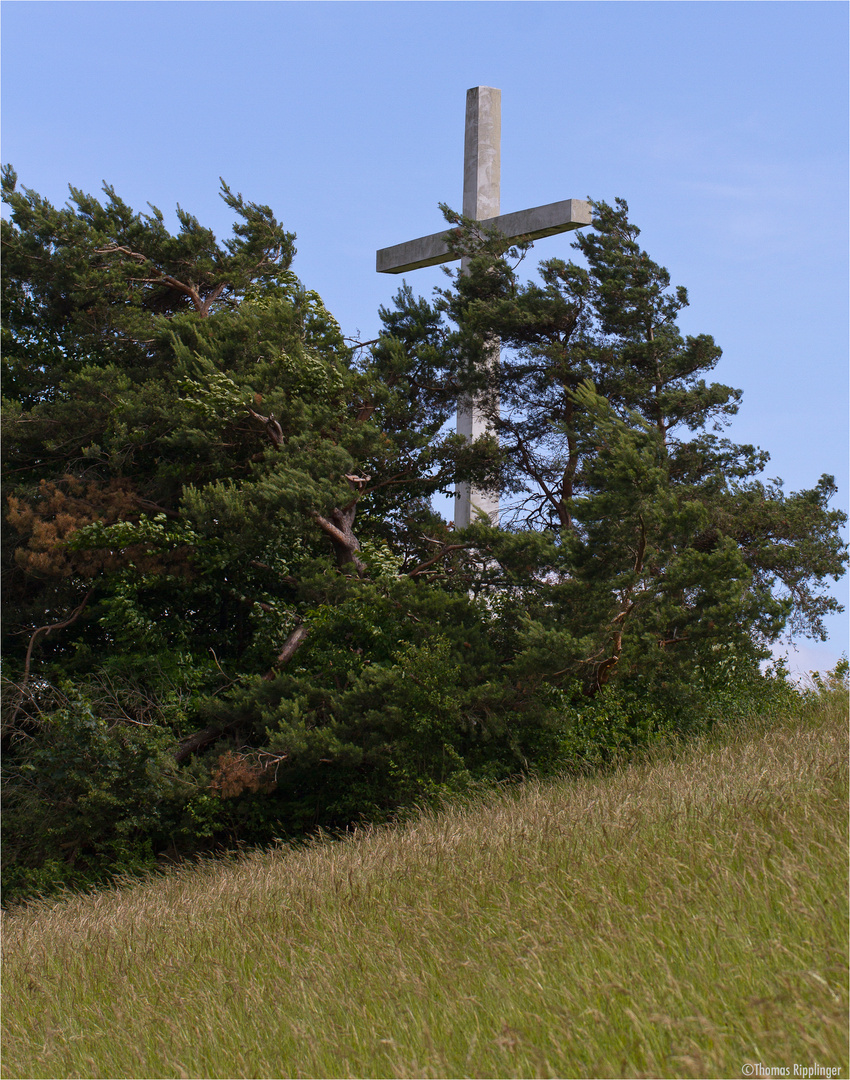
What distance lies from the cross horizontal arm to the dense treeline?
1.52ft

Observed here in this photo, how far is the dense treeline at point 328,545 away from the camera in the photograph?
12242 millimetres

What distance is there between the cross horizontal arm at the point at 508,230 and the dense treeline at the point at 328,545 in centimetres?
46

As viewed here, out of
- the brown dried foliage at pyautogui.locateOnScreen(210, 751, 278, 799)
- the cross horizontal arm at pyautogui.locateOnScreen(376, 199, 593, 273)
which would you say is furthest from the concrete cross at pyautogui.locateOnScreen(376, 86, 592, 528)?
the brown dried foliage at pyautogui.locateOnScreen(210, 751, 278, 799)

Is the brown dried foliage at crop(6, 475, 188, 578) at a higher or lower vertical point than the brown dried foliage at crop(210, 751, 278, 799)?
higher

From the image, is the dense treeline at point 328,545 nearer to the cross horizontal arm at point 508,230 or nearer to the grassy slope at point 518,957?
the cross horizontal arm at point 508,230

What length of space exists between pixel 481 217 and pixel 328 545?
5538mm

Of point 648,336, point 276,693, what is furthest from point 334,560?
point 648,336

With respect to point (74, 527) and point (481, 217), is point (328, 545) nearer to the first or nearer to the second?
point (74, 527)

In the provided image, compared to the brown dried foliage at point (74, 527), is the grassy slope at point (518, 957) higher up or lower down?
lower down

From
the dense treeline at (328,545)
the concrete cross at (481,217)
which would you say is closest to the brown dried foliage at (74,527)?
the dense treeline at (328,545)

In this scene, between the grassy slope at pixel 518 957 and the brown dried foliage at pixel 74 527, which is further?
the brown dried foliage at pixel 74 527

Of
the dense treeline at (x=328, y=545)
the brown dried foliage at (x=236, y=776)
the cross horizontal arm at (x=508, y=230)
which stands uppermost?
the cross horizontal arm at (x=508, y=230)

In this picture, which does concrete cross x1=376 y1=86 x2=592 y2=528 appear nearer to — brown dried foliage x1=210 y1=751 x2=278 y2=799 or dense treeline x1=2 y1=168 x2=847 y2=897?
dense treeline x1=2 y1=168 x2=847 y2=897

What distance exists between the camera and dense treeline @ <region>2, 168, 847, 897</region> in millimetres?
12242
